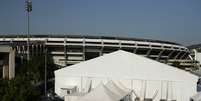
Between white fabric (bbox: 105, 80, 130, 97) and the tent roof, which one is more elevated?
the tent roof

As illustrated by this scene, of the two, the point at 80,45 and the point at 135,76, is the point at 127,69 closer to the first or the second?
the point at 135,76

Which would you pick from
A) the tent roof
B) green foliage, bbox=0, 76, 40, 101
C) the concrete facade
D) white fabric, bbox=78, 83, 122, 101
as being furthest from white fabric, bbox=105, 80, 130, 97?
the concrete facade

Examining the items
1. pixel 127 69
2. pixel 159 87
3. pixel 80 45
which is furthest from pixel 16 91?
pixel 80 45

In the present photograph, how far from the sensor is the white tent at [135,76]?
2884cm

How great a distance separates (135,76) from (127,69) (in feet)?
3.50

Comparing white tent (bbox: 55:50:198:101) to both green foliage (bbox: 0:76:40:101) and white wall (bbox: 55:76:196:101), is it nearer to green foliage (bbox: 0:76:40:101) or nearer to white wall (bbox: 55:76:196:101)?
white wall (bbox: 55:76:196:101)

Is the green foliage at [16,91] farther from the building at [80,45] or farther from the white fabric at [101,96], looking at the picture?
the building at [80,45]

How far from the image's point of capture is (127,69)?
30.7 meters

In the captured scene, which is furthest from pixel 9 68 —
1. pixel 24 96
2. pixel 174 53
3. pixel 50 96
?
pixel 174 53

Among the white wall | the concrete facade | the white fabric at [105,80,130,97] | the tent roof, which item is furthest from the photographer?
the concrete facade

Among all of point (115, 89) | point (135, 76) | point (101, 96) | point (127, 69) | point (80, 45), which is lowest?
point (115, 89)

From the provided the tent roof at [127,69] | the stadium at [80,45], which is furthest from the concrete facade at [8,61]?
the stadium at [80,45]

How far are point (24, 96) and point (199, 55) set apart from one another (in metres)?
104

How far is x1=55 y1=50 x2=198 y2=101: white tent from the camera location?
28.8 metres
